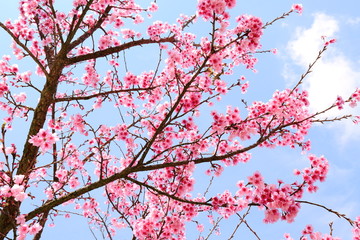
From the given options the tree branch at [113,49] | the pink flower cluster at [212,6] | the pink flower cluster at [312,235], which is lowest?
the pink flower cluster at [312,235]

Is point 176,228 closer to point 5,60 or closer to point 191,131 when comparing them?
point 191,131

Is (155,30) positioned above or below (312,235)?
above

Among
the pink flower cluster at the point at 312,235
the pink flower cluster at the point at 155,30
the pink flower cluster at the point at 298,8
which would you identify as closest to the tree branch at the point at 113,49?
the pink flower cluster at the point at 155,30

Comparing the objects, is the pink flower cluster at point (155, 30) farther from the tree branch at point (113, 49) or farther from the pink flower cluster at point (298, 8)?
the pink flower cluster at point (298, 8)

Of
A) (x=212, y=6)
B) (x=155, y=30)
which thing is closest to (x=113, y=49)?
(x=155, y=30)

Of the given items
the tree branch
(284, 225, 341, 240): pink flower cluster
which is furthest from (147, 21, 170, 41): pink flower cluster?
(284, 225, 341, 240): pink flower cluster

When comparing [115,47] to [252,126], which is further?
[115,47]

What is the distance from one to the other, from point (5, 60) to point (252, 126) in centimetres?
561

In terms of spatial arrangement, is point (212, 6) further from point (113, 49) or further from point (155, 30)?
point (113, 49)

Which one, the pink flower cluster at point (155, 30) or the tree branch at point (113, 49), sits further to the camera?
the pink flower cluster at point (155, 30)

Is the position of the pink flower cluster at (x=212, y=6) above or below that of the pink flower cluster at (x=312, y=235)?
above

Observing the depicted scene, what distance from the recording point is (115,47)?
7.95 meters

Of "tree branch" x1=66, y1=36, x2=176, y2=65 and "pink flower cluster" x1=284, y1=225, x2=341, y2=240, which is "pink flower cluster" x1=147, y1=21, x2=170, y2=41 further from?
"pink flower cluster" x1=284, y1=225, x2=341, y2=240

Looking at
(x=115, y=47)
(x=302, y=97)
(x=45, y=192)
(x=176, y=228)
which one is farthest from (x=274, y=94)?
(x=45, y=192)
